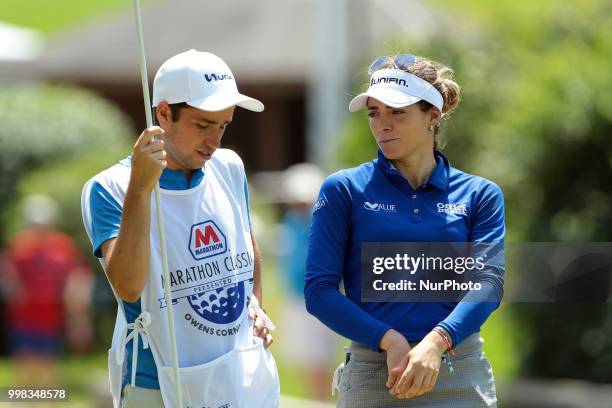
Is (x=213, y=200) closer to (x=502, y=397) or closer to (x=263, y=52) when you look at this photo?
(x=502, y=397)

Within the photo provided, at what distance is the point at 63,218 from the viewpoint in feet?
43.8

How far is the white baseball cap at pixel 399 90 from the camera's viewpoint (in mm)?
4102

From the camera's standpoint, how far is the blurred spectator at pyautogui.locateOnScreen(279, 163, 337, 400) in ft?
33.2

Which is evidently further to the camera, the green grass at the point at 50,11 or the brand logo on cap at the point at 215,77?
the green grass at the point at 50,11

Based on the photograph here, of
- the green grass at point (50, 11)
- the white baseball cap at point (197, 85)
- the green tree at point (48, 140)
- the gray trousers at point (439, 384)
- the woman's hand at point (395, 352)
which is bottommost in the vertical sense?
the gray trousers at point (439, 384)

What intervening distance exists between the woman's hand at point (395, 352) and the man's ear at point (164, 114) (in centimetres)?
103

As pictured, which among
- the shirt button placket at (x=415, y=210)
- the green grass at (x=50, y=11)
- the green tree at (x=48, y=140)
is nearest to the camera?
the shirt button placket at (x=415, y=210)

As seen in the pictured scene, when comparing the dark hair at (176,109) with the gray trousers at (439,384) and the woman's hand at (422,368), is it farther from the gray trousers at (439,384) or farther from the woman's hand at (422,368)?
the woman's hand at (422,368)

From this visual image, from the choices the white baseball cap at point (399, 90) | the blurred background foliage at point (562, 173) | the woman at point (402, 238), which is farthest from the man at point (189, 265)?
the blurred background foliage at point (562, 173)

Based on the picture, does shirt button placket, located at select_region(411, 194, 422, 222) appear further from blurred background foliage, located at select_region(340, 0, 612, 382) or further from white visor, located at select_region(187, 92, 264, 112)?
blurred background foliage, located at select_region(340, 0, 612, 382)

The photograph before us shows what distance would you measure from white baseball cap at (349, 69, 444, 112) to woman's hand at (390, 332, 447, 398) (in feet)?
2.67

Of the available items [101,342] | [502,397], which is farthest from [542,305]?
[101,342]

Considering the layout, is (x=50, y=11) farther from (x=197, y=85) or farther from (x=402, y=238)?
(x=402, y=238)

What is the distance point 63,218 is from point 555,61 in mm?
6101
